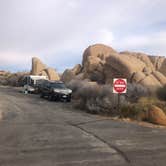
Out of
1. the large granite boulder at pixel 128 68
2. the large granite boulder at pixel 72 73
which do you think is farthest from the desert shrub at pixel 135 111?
the large granite boulder at pixel 72 73

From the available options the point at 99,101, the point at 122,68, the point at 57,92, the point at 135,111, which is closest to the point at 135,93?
the point at 99,101

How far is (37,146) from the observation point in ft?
39.2

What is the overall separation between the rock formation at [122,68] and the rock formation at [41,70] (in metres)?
12.0

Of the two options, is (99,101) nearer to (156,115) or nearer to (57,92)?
(156,115)

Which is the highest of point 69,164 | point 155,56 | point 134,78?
point 155,56

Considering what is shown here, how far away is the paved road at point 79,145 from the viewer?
9.83m

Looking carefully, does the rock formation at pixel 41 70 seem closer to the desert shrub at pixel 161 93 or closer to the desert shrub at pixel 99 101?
the desert shrub at pixel 161 93

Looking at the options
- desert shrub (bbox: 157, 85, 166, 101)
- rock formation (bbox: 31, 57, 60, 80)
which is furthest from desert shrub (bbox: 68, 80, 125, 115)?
rock formation (bbox: 31, 57, 60, 80)

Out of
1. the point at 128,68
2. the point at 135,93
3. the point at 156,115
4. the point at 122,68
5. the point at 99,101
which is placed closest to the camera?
the point at 156,115

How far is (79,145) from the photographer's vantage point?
12164 mm

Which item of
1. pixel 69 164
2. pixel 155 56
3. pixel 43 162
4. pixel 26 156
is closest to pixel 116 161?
pixel 69 164

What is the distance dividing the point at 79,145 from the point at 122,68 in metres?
31.4

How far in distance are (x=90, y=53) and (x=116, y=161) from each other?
47.4 m

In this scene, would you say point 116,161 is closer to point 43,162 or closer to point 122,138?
→ point 43,162
